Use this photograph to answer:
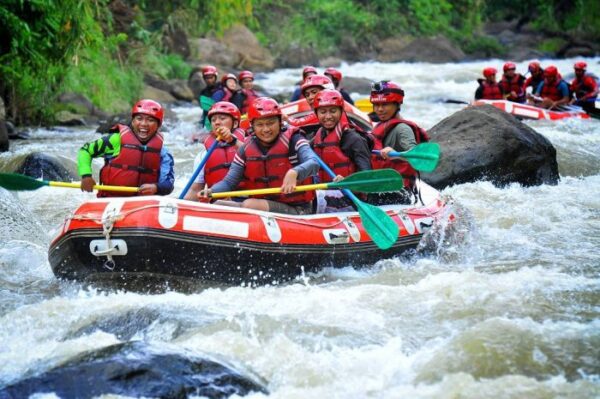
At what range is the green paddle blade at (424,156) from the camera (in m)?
5.95

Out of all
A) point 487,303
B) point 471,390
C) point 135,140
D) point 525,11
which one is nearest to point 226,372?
point 471,390

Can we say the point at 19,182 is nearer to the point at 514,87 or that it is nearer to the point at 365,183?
the point at 365,183

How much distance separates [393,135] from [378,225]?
1.16 metres

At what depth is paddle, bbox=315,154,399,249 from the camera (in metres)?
5.68

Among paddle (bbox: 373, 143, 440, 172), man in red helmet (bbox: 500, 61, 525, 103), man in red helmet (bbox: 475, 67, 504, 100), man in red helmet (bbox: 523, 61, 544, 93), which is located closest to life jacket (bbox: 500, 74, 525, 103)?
man in red helmet (bbox: 500, 61, 525, 103)

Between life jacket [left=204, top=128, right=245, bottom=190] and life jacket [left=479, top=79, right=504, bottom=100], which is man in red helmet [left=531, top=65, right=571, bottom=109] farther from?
life jacket [left=204, top=128, right=245, bottom=190]

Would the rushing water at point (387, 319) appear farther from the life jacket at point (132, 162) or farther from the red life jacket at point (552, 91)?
the red life jacket at point (552, 91)

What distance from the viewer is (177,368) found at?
3.74 metres

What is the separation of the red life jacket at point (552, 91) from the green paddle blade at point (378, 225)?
31.2 ft

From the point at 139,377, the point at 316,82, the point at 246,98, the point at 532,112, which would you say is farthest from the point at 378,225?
the point at 532,112

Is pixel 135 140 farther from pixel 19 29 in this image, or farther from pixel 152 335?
pixel 19 29

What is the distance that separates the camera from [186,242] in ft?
17.1

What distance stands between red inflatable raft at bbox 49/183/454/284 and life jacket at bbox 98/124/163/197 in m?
0.79

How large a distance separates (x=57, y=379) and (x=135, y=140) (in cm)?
281
